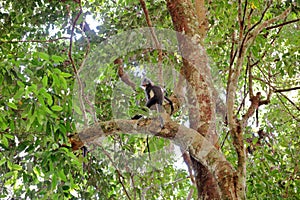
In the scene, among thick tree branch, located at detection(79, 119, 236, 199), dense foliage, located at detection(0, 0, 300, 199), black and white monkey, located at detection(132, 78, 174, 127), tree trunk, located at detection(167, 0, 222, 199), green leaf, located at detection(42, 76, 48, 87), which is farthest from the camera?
black and white monkey, located at detection(132, 78, 174, 127)

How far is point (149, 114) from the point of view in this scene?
6.86 ft

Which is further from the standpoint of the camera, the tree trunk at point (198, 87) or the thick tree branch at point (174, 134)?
the tree trunk at point (198, 87)

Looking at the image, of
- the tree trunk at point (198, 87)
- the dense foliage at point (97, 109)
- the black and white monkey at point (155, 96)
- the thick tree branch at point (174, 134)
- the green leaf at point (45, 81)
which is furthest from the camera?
the black and white monkey at point (155, 96)

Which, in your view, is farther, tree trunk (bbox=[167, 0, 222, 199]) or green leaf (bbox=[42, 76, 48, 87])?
tree trunk (bbox=[167, 0, 222, 199])

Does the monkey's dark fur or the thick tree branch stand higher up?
the monkey's dark fur

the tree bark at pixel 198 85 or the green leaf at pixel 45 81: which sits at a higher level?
the tree bark at pixel 198 85

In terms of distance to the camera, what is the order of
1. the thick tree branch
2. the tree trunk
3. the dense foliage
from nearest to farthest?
the dense foliage < the thick tree branch < the tree trunk

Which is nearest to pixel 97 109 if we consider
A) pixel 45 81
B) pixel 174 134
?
pixel 174 134

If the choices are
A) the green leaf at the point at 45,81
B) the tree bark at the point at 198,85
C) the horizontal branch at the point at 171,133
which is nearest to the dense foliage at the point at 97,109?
the green leaf at the point at 45,81

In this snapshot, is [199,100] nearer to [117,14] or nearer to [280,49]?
[117,14]

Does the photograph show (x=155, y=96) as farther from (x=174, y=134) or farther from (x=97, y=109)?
(x=174, y=134)

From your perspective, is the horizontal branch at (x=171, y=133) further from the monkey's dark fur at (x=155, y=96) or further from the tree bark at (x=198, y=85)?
the monkey's dark fur at (x=155, y=96)

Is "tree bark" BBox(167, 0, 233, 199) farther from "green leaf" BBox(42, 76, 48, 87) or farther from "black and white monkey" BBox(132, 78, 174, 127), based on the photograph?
"green leaf" BBox(42, 76, 48, 87)

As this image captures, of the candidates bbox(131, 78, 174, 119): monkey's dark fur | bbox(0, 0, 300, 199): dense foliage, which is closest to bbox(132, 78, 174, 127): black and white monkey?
bbox(131, 78, 174, 119): monkey's dark fur
